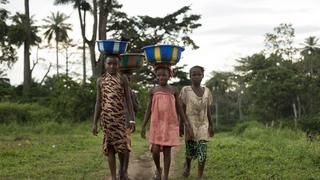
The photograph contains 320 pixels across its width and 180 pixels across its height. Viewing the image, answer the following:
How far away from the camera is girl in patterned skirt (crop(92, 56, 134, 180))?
6.03 meters

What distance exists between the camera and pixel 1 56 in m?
37.5

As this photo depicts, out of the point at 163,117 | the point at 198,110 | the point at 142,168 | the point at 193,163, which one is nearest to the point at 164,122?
the point at 163,117

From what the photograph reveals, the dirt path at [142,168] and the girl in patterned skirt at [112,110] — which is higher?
the girl in patterned skirt at [112,110]

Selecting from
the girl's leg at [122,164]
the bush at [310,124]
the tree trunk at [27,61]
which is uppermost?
the tree trunk at [27,61]

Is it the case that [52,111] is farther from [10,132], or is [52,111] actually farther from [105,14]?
[105,14]

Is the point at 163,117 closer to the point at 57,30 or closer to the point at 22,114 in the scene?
the point at 22,114

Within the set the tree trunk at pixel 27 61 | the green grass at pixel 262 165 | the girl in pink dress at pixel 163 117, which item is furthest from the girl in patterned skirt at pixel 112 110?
the tree trunk at pixel 27 61

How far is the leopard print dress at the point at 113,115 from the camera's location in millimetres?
6027

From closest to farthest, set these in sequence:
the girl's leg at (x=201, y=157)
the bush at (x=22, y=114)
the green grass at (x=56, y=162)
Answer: the girl's leg at (x=201, y=157)
the green grass at (x=56, y=162)
the bush at (x=22, y=114)

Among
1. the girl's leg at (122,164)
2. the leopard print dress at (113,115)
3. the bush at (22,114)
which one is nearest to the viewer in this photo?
the leopard print dress at (113,115)

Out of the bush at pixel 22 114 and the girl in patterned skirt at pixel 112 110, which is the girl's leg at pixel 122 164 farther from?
the bush at pixel 22 114

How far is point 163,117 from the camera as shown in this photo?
6.09m

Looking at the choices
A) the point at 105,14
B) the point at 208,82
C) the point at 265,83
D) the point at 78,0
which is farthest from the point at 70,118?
the point at 208,82

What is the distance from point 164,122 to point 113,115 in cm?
63
